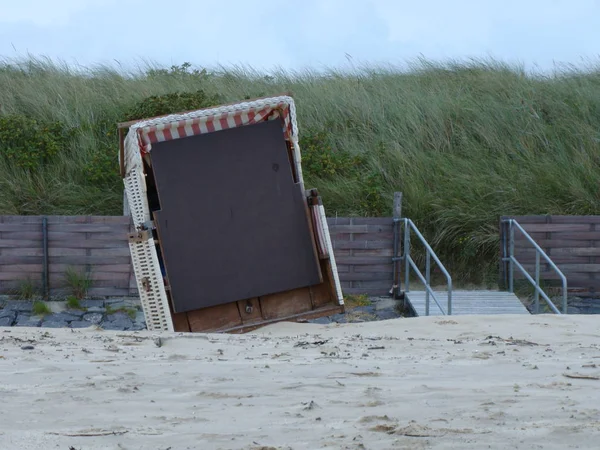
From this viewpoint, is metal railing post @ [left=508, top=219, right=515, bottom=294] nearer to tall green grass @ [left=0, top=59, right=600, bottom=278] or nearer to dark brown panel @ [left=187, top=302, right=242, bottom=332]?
tall green grass @ [left=0, top=59, right=600, bottom=278]

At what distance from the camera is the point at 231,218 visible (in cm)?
995

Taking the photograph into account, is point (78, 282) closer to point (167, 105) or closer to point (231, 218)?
point (167, 105)

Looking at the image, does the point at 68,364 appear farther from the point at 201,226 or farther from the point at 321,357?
the point at 201,226

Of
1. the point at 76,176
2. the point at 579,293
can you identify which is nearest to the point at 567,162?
the point at 579,293

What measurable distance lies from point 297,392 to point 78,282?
10.1 m

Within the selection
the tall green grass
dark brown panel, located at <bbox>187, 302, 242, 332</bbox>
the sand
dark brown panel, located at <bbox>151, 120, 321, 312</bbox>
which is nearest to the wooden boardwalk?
the tall green grass

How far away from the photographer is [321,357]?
6.55m

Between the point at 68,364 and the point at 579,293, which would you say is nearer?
the point at 68,364

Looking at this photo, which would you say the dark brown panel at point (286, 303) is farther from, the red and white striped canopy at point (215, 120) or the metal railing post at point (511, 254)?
the metal railing post at point (511, 254)

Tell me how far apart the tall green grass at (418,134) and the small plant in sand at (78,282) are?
3.00 meters

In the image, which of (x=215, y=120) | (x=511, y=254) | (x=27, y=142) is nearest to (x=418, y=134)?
(x=511, y=254)

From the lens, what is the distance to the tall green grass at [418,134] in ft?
56.1

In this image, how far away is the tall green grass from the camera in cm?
1711

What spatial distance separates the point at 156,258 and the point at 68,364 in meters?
3.48
